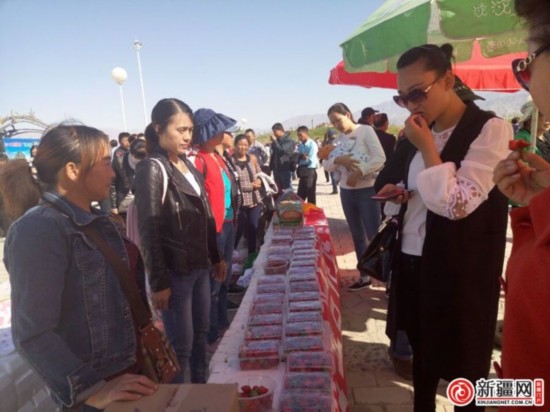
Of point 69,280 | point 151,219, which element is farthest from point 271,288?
point 69,280

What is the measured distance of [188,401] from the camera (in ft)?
3.39

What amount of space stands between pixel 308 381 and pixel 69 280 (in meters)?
1.00

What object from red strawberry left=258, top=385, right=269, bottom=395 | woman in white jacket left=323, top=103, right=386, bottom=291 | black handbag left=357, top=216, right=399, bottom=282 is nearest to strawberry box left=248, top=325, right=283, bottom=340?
red strawberry left=258, top=385, right=269, bottom=395

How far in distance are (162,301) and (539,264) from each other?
1.87 metres

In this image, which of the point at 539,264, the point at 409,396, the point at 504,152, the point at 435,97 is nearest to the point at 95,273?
the point at 539,264

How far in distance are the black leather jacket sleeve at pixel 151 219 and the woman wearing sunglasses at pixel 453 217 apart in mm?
1388

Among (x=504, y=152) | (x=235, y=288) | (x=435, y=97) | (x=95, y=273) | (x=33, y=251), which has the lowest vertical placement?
(x=235, y=288)

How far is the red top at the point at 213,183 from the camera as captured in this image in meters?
3.27

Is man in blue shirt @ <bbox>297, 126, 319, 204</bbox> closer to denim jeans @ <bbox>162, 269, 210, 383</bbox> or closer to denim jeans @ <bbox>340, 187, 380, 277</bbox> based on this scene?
denim jeans @ <bbox>340, 187, 380, 277</bbox>

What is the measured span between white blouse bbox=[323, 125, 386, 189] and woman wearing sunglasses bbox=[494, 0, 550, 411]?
293 cm

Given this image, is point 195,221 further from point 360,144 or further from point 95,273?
point 360,144

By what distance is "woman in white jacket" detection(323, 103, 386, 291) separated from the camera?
3.82 meters

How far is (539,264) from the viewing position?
72cm

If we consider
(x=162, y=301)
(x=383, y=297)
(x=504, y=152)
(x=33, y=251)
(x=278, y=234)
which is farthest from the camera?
(x=383, y=297)
